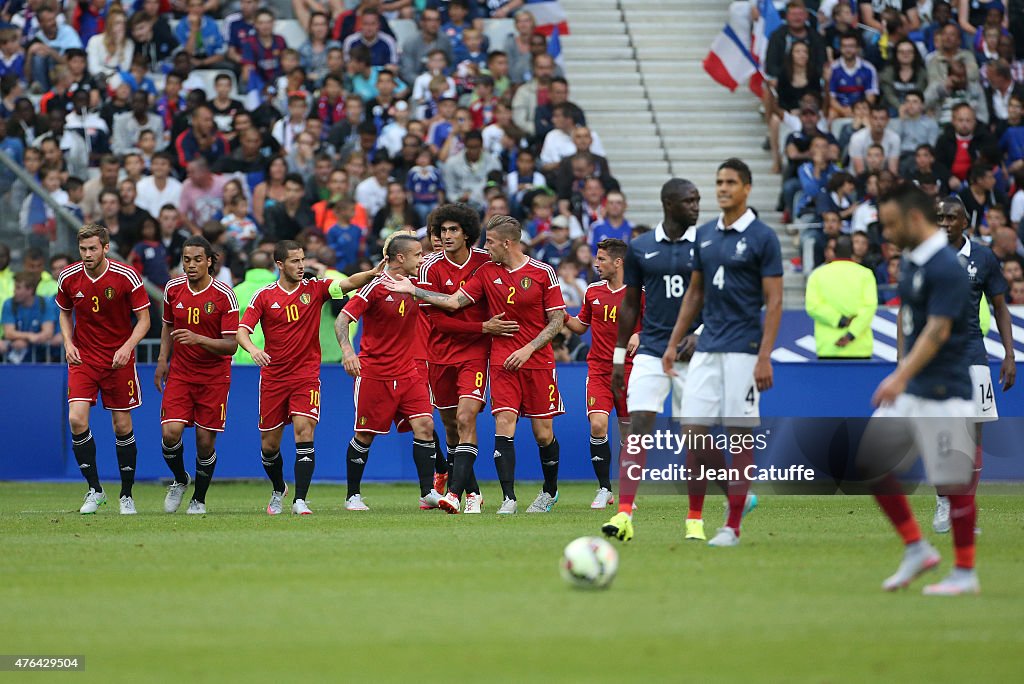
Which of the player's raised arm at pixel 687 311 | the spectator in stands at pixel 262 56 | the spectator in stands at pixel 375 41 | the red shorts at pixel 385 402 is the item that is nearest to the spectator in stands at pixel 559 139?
the spectator in stands at pixel 375 41

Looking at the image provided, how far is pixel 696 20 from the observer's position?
28.6 m

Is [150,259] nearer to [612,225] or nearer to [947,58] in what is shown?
[612,225]

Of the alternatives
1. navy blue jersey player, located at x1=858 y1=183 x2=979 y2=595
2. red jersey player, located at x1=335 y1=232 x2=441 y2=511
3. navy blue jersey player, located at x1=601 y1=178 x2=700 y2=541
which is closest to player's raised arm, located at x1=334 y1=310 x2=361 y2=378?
red jersey player, located at x1=335 y1=232 x2=441 y2=511

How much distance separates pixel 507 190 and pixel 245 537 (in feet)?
38.5

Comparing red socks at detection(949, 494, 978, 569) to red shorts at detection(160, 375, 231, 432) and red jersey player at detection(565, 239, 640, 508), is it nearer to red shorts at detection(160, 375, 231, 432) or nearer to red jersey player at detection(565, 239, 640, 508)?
red jersey player at detection(565, 239, 640, 508)

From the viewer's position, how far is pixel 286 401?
14953mm

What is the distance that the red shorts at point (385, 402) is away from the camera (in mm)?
14867

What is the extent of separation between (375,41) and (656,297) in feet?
46.3

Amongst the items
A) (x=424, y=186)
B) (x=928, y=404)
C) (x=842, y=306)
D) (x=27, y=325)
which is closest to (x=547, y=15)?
(x=424, y=186)

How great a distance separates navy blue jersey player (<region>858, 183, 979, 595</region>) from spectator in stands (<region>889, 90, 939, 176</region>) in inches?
642

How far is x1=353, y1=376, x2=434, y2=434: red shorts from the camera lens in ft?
48.8

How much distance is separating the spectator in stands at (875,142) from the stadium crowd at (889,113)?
15mm

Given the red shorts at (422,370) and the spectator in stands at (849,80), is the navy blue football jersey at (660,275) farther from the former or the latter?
the spectator in stands at (849,80)

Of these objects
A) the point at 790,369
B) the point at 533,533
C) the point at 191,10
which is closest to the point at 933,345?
the point at 533,533
